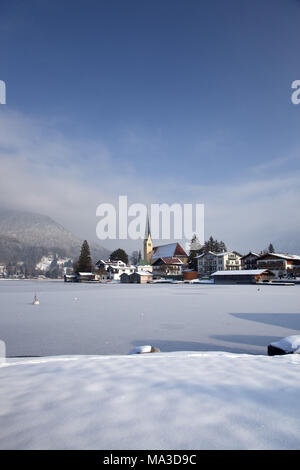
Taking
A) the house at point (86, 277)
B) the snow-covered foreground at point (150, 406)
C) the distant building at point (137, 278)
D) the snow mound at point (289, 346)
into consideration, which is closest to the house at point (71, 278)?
the house at point (86, 277)

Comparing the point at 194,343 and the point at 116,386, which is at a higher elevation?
the point at 116,386

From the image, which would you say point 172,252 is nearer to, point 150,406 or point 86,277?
point 86,277

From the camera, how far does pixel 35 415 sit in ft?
8.05

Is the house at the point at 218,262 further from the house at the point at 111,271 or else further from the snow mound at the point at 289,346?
the snow mound at the point at 289,346

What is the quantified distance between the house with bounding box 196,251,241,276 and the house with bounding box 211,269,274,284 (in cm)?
1988

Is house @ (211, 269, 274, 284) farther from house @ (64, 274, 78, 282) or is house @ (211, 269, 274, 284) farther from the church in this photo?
house @ (64, 274, 78, 282)

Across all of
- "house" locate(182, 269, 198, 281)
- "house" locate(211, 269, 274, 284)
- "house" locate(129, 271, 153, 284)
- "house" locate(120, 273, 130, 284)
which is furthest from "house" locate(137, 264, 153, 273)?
"house" locate(211, 269, 274, 284)

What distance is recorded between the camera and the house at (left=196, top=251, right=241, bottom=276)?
254ft

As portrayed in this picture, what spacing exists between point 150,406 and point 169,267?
8385 centimetres

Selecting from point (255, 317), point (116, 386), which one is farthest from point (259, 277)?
point (116, 386)

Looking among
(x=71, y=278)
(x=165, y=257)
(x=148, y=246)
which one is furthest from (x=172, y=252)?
(x=71, y=278)

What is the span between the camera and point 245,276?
54.2 m
